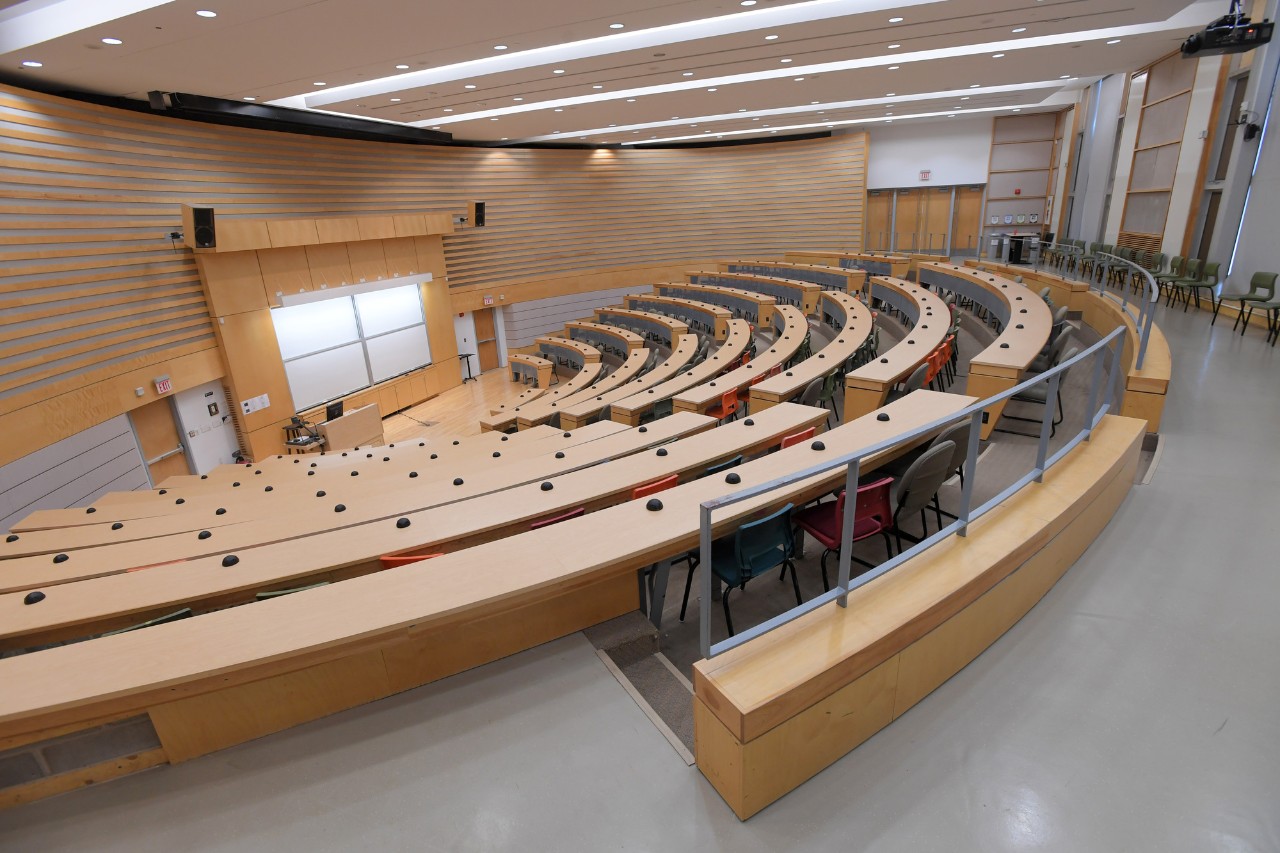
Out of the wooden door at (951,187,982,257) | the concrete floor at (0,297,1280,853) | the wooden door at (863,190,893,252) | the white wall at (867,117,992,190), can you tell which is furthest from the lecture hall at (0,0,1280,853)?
the wooden door at (863,190,893,252)

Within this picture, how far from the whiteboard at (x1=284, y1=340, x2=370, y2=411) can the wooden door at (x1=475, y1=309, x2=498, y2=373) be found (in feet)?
11.5

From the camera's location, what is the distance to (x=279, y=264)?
372 inches

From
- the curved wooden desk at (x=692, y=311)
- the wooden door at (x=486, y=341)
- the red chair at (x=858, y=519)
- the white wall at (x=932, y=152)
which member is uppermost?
the white wall at (x=932, y=152)

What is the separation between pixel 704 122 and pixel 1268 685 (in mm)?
13142

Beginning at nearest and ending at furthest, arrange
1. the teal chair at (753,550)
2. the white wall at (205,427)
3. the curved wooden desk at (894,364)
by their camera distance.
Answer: the teal chair at (753,550) < the curved wooden desk at (894,364) < the white wall at (205,427)

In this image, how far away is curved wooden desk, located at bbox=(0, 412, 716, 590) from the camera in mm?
3061

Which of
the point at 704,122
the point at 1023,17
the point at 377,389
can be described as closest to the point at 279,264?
the point at 377,389

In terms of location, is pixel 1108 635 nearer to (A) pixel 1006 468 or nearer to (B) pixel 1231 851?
(B) pixel 1231 851

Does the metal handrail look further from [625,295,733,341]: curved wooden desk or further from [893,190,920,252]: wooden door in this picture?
[893,190,920,252]: wooden door

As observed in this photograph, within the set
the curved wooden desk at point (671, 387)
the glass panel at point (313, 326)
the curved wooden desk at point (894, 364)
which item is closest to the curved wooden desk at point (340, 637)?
the curved wooden desk at point (894, 364)

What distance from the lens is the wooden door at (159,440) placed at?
7734mm

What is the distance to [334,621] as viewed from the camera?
1991 millimetres

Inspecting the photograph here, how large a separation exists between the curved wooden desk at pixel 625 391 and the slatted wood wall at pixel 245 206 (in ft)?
17.8

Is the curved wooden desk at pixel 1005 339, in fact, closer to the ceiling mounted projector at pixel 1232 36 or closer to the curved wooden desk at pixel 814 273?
the ceiling mounted projector at pixel 1232 36
